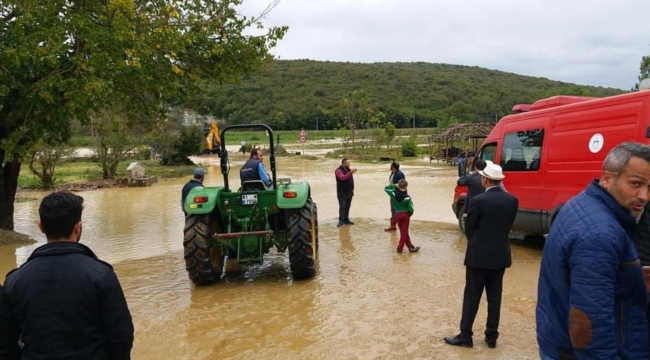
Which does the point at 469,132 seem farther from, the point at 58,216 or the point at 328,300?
the point at 58,216

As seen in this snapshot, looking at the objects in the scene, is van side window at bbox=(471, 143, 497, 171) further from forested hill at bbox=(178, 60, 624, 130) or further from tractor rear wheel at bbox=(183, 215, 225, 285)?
forested hill at bbox=(178, 60, 624, 130)

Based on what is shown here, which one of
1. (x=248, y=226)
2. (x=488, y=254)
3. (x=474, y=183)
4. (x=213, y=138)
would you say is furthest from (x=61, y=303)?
(x=474, y=183)

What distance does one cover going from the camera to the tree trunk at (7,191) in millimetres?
11180

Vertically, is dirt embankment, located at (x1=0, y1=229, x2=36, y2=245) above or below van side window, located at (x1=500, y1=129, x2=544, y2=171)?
below

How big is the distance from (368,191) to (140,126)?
786cm

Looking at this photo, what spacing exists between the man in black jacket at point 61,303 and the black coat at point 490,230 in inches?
124

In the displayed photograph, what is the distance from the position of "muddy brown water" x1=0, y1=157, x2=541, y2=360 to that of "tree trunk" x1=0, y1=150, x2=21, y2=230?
26.6 inches

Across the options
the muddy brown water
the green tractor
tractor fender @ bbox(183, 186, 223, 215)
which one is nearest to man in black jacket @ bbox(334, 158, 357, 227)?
the muddy brown water

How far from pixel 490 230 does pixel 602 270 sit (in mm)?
2570

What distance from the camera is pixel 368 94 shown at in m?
92.3

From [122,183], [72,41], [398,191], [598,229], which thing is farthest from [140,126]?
[598,229]

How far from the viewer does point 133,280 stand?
24.3 ft

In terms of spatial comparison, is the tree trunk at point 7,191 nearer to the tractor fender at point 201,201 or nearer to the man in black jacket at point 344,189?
the tractor fender at point 201,201

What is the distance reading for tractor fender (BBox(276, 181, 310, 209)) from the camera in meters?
6.68
